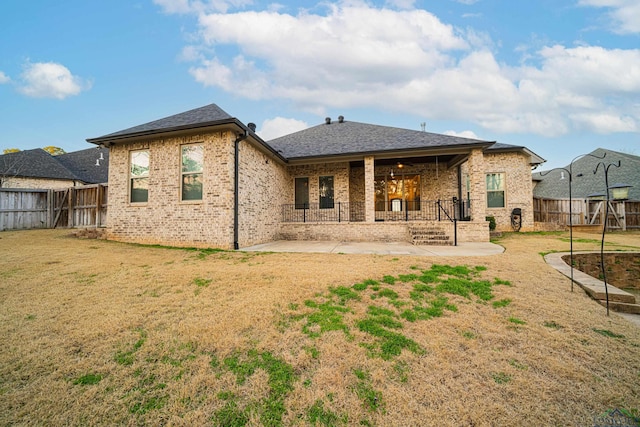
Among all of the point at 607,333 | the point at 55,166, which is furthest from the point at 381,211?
the point at 55,166

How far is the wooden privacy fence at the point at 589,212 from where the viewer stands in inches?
537

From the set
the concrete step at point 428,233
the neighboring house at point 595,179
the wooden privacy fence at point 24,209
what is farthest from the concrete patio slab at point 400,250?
the neighboring house at point 595,179

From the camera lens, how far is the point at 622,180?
1969cm

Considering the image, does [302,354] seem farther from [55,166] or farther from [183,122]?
[55,166]

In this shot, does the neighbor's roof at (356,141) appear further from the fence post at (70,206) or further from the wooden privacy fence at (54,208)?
the fence post at (70,206)

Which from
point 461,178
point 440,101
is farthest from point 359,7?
point 440,101

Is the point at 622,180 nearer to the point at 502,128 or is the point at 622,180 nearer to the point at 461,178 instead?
the point at 502,128

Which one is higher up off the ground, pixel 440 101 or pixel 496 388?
pixel 440 101

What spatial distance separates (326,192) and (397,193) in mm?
3994

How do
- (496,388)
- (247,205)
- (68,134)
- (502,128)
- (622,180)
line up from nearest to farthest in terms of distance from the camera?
(496,388) → (247,205) → (68,134) → (622,180) → (502,128)

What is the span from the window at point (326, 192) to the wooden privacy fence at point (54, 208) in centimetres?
965

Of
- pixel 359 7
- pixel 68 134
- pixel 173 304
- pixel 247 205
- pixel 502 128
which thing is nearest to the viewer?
pixel 173 304

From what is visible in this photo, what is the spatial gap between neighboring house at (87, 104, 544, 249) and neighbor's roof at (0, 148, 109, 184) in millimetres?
13879

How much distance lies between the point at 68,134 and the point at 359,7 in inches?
815
